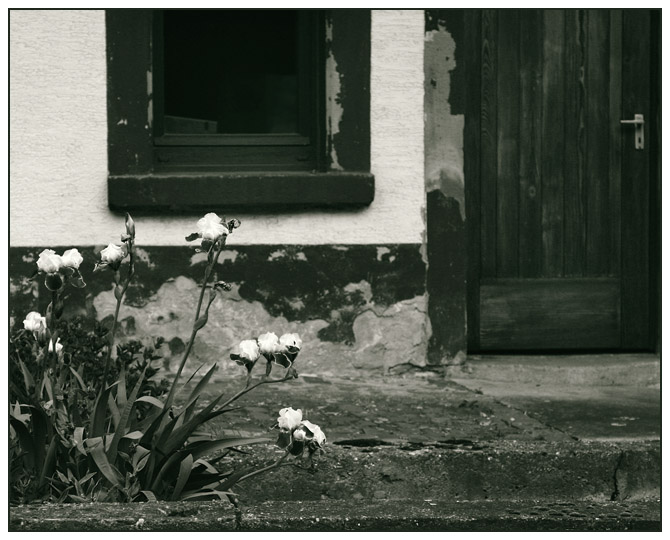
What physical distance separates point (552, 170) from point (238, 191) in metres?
1.67

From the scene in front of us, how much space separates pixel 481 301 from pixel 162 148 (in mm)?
1835

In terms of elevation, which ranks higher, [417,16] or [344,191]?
[417,16]

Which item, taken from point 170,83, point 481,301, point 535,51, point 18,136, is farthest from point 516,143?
point 18,136

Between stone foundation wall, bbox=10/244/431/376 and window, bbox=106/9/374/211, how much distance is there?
11.1 inches

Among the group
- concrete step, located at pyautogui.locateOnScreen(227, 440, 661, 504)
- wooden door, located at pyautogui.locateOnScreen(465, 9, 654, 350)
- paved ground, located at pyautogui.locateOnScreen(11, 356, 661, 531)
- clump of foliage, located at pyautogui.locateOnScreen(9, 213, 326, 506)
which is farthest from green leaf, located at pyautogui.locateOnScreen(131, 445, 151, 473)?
wooden door, located at pyautogui.locateOnScreen(465, 9, 654, 350)

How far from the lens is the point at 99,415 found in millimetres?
3262

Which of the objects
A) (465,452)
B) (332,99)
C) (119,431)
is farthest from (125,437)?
(332,99)

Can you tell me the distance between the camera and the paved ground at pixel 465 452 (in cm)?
301

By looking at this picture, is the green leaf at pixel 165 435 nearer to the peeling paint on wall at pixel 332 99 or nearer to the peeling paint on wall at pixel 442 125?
the peeling paint on wall at pixel 332 99

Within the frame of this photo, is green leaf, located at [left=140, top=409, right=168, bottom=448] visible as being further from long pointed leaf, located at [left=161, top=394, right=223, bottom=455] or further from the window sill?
the window sill

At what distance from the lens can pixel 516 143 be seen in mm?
5633

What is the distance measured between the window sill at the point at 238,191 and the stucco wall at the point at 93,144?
0.08 metres

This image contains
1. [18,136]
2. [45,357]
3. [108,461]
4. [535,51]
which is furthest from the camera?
[535,51]

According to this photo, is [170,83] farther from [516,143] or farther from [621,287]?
[621,287]
